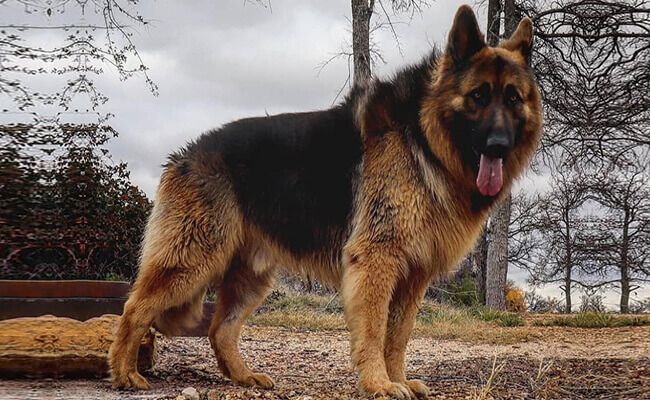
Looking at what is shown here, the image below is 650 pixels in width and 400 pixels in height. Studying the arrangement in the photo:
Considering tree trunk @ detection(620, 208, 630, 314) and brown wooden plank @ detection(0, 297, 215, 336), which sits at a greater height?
tree trunk @ detection(620, 208, 630, 314)

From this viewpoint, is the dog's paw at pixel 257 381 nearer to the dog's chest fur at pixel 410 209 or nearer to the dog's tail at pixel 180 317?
the dog's tail at pixel 180 317

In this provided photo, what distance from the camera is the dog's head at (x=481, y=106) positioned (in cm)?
495

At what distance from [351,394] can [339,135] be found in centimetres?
199

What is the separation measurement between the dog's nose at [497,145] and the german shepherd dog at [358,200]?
0.03ft

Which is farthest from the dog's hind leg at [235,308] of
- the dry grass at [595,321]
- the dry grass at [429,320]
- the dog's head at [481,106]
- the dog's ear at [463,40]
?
the dry grass at [595,321]

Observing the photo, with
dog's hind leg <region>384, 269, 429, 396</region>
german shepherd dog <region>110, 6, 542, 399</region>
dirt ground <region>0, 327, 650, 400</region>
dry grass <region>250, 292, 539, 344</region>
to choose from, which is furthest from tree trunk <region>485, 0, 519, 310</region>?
dog's hind leg <region>384, 269, 429, 396</region>

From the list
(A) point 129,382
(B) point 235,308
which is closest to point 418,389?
(B) point 235,308

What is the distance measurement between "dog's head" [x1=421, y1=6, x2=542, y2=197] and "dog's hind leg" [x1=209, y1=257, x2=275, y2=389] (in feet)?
6.74

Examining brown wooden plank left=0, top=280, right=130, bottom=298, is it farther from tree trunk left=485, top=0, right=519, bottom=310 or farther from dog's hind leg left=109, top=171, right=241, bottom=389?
tree trunk left=485, top=0, right=519, bottom=310

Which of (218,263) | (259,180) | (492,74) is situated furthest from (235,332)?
(492,74)

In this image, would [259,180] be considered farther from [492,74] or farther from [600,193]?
[600,193]

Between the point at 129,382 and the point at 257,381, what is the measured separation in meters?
1.02

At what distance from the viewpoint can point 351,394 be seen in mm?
5055

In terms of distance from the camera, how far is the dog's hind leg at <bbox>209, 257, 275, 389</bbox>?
5.95 metres
